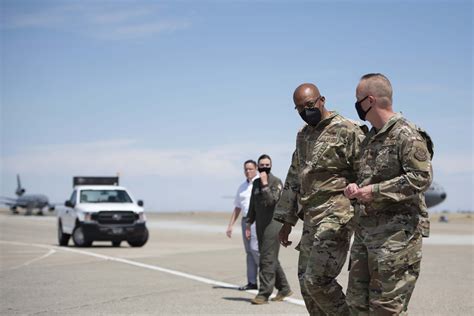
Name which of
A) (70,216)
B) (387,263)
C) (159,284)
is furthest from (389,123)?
(70,216)

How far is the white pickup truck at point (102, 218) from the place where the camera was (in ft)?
79.5

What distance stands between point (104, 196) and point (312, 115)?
19.8 meters

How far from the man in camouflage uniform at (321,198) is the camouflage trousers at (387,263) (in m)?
0.88

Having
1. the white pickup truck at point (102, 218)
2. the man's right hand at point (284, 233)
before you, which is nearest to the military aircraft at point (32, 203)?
the white pickup truck at point (102, 218)

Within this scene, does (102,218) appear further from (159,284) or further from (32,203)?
(32,203)

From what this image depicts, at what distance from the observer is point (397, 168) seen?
5508 millimetres

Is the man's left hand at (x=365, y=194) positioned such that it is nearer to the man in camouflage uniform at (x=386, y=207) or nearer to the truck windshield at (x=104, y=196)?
the man in camouflage uniform at (x=386, y=207)

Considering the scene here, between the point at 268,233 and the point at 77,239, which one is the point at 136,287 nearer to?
the point at 268,233

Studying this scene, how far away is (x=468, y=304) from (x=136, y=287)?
509cm

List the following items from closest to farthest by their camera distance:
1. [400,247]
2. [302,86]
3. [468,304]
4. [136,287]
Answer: [400,247] → [302,86] → [468,304] → [136,287]

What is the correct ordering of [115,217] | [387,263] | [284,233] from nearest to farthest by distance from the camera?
[387,263] < [284,233] < [115,217]

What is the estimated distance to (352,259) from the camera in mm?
5672

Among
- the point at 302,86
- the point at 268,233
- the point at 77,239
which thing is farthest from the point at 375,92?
the point at 77,239

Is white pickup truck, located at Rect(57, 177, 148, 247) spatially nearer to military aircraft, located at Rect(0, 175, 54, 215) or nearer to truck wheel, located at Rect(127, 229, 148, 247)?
truck wheel, located at Rect(127, 229, 148, 247)
